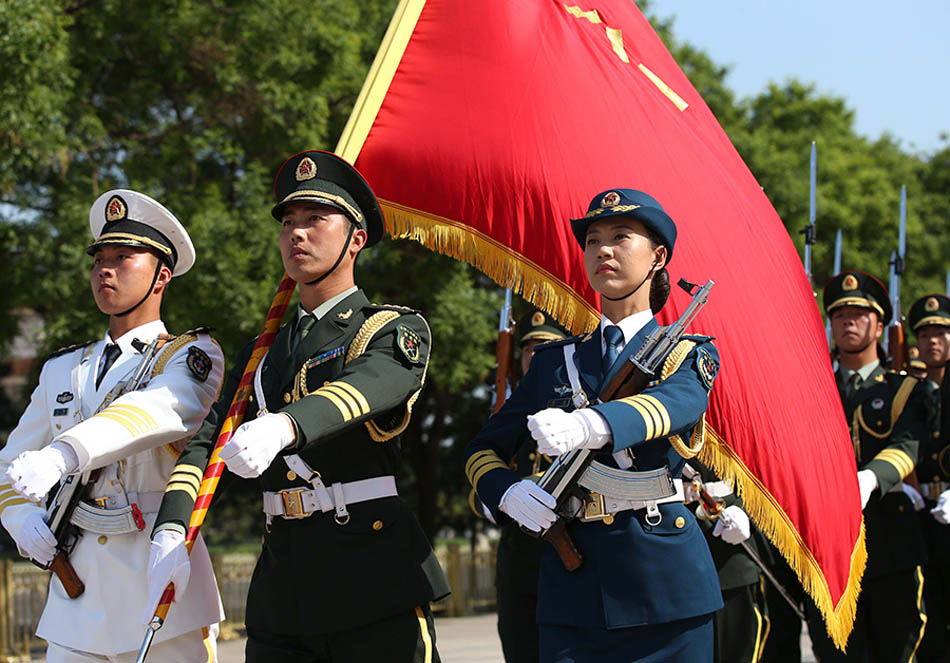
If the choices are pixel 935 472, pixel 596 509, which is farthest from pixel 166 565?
pixel 935 472

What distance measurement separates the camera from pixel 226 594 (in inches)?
621

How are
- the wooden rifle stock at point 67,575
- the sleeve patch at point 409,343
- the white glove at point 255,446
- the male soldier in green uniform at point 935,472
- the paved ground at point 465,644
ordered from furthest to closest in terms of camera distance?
the paved ground at point 465,644 → the male soldier in green uniform at point 935,472 → the wooden rifle stock at point 67,575 → the sleeve patch at point 409,343 → the white glove at point 255,446

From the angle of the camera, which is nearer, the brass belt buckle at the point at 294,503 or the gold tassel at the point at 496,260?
the brass belt buckle at the point at 294,503

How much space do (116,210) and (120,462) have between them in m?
1.02

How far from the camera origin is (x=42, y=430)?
15.5 feet

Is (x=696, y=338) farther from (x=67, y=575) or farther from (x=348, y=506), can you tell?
(x=67, y=575)

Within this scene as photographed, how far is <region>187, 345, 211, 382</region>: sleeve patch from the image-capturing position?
14.9 feet

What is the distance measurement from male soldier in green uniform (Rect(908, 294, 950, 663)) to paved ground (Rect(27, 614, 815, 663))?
8.86 ft

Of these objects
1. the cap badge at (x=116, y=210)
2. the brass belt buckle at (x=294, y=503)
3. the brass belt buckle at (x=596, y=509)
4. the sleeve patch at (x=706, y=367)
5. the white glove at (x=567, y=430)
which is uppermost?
the cap badge at (x=116, y=210)

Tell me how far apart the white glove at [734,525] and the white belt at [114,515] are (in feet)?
8.86

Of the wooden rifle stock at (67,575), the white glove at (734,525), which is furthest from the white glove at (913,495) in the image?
the wooden rifle stock at (67,575)

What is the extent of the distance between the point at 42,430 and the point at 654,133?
2.76 m

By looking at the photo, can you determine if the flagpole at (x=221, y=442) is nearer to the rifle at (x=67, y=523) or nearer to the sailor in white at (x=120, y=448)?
the sailor in white at (x=120, y=448)

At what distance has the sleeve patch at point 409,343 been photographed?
3.95 m
